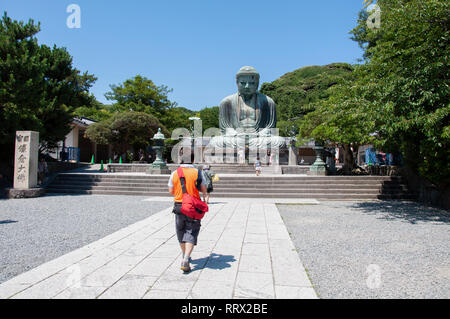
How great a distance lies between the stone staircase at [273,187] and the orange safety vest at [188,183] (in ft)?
24.4

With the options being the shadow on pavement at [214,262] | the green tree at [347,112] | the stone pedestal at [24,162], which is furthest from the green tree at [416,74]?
the stone pedestal at [24,162]

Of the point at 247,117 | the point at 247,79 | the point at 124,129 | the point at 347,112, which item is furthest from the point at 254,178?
the point at 124,129

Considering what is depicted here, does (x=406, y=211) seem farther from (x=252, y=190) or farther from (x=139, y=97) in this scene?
(x=139, y=97)

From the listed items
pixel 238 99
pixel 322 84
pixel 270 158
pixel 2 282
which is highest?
pixel 322 84

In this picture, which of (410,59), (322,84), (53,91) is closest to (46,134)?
(53,91)

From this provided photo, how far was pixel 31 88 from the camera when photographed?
1078cm

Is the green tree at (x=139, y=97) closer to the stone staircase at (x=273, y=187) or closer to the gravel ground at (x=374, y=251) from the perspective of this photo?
the stone staircase at (x=273, y=187)

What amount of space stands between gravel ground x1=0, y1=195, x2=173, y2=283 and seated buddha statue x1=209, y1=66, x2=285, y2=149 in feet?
31.6

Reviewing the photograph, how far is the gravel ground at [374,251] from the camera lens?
3.04m

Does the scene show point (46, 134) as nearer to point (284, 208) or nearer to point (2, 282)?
point (284, 208)

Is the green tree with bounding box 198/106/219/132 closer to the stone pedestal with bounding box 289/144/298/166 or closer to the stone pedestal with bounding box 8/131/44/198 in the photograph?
the stone pedestal with bounding box 289/144/298/166

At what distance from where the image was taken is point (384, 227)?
19.7 feet

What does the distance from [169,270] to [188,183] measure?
101 centimetres

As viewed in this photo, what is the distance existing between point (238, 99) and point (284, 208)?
39.0 feet
